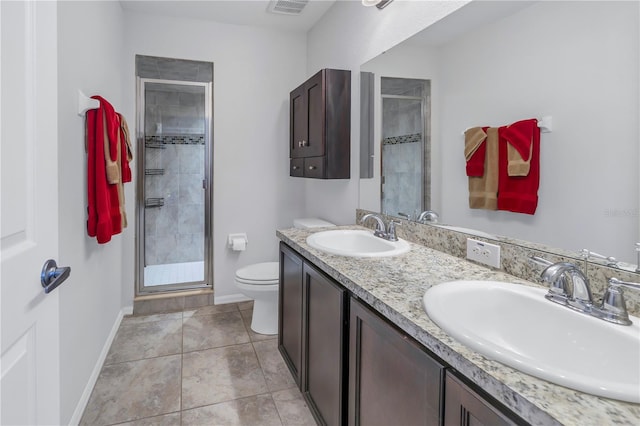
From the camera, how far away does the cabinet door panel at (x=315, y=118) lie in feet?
8.28

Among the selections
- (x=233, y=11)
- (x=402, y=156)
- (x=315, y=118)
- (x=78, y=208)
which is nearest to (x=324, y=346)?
(x=402, y=156)

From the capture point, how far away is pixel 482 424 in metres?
0.73

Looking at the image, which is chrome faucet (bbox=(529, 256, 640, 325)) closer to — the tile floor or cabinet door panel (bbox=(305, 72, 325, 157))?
the tile floor

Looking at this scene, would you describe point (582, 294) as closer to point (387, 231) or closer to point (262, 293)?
point (387, 231)

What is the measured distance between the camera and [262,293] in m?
2.71

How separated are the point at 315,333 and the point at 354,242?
69cm

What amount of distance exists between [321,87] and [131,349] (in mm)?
2210

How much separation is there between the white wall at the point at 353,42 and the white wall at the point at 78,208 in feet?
5.21

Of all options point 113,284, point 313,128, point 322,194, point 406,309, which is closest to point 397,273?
point 406,309

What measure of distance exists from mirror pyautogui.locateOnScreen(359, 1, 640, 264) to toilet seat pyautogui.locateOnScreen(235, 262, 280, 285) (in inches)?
57.4

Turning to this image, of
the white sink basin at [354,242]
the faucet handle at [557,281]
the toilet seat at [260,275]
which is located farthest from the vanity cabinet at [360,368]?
the toilet seat at [260,275]

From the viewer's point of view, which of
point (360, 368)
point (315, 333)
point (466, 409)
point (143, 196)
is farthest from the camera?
point (143, 196)

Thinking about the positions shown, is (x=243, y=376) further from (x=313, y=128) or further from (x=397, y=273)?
(x=313, y=128)

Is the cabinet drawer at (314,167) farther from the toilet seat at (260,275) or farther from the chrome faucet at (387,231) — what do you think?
the toilet seat at (260,275)
